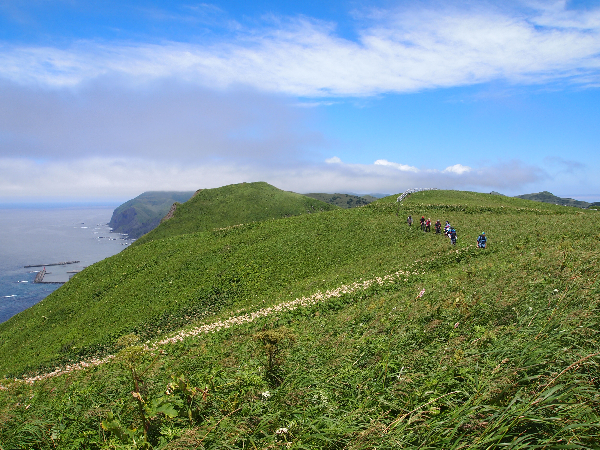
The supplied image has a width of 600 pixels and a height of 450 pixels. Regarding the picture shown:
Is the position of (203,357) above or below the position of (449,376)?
below

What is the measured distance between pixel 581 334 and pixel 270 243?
120ft

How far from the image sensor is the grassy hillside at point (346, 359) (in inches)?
178

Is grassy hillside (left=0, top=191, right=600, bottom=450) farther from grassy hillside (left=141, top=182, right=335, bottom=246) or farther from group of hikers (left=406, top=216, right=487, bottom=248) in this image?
grassy hillside (left=141, top=182, right=335, bottom=246)

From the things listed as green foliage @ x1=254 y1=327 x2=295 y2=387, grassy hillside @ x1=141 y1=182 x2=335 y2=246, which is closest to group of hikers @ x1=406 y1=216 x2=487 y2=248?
green foliage @ x1=254 y1=327 x2=295 y2=387

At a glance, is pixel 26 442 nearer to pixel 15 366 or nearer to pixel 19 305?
pixel 15 366

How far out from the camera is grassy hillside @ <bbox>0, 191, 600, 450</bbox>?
4.53 metres

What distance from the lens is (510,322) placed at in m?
9.12

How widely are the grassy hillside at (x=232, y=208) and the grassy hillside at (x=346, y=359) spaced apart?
167 ft

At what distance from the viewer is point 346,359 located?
371 inches

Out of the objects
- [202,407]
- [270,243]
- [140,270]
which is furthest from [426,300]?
[140,270]

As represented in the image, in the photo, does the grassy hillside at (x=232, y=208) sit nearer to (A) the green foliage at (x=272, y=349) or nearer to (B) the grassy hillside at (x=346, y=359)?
(B) the grassy hillside at (x=346, y=359)

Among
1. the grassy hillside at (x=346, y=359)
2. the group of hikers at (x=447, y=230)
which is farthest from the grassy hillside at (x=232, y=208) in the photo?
the group of hikers at (x=447, y=230)

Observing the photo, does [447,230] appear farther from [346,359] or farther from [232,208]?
[232,208]

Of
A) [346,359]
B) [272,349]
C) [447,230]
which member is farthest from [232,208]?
[272,349]
